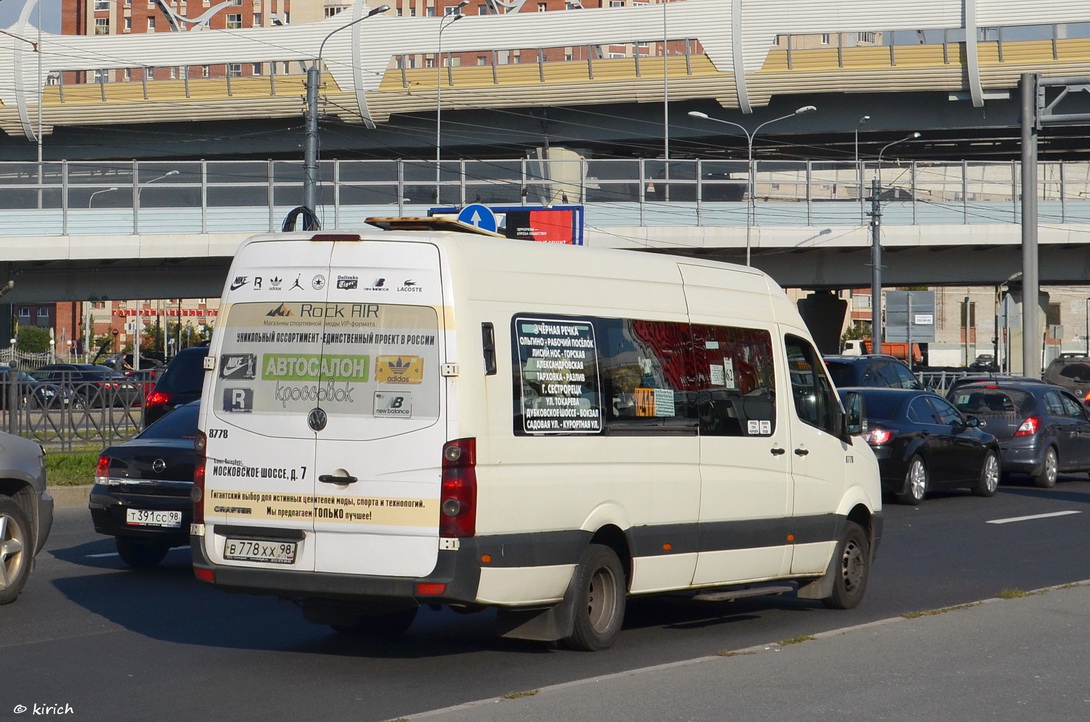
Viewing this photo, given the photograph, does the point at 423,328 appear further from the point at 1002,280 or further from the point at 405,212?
the point at 1002,280

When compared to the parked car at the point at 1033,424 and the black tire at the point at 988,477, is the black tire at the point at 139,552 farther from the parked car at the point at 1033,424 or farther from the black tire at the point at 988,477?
the parked car at the point at 1033,424

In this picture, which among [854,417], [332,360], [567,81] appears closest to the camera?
[332,360]

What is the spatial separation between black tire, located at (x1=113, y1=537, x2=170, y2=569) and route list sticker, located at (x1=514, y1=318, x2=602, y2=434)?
17.8 ft

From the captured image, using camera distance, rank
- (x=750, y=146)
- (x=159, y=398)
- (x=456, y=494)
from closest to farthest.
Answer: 1. (x=456, y=494)
2. (x=159, y=398)
3. (x=750, y=146)

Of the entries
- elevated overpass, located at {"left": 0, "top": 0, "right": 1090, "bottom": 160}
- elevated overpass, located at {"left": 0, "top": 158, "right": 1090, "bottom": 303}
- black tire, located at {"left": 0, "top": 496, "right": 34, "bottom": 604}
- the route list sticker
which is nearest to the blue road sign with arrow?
black tire, located at {"left": 0, "top": 496, "right": 34, "bottom": 604}

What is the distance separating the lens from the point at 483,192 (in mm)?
38469

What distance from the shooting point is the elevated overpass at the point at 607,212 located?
125ft

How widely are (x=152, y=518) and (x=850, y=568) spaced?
18.1 ft

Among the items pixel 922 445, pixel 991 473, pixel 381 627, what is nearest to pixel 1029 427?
pixel 991 473

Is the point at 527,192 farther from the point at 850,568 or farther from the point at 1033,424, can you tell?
the point at 850,568

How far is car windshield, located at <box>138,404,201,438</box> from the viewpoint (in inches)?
485

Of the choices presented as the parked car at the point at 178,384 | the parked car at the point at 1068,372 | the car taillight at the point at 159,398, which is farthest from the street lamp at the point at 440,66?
the car taillight at the point at 159,398

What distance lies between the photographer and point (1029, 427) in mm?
21469

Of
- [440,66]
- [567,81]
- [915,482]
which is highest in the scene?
[440,66]
